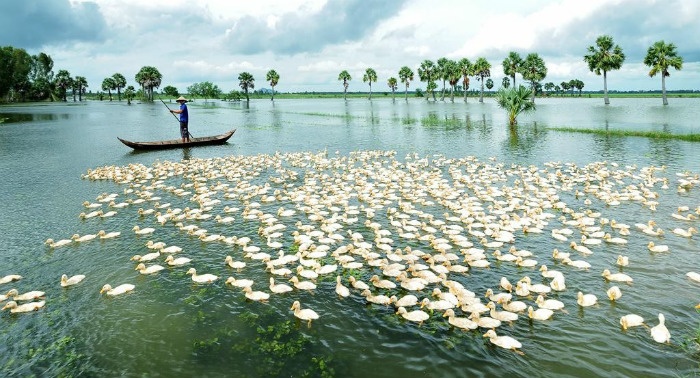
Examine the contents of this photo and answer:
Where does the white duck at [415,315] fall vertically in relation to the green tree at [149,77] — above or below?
below

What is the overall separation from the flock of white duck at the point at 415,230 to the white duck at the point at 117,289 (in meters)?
0.03

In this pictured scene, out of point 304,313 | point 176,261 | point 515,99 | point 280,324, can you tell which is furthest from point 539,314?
point 515,99

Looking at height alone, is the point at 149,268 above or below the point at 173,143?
below

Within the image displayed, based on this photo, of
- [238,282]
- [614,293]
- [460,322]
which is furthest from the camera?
[238,282]

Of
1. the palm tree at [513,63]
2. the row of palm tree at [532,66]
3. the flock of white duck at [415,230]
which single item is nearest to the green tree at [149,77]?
the row of palm tree at [532,66]

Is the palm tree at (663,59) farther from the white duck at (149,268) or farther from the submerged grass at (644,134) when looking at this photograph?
the white duck at (149,268)

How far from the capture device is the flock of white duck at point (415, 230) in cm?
1077

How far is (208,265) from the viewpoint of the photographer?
518 inches

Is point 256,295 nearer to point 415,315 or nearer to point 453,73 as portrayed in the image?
point 415,315

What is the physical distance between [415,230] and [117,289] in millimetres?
9761

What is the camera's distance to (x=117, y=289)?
452 inches

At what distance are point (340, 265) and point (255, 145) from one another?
3129 cm

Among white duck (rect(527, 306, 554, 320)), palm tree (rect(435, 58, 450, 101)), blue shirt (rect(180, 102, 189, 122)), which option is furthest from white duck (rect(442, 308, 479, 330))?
palm tree (rect(435, 58, 450, 101))

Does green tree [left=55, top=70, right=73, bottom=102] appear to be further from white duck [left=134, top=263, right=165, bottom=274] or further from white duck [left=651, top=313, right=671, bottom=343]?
white duck [left=651, top=313, right=671, bottom=343]
